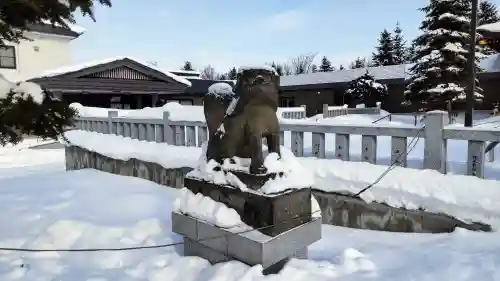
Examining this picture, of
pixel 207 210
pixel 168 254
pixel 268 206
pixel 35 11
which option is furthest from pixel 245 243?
pixel 35 11

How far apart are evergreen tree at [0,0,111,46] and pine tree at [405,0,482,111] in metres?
18.8

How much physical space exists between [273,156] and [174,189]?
11.3 feet

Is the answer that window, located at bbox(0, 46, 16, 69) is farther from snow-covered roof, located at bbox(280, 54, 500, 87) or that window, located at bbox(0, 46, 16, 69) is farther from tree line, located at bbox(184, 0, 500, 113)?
snow-covered roof, located at bbox(280, 54, 500, 87)

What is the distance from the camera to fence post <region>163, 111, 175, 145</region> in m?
7.15

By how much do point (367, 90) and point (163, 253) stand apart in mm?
24889

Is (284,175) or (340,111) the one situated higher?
(340,111)

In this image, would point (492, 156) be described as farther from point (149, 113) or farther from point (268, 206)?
point (149, 113)

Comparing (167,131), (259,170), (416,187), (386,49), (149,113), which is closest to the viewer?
(259,170)

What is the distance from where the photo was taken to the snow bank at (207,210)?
3283 mm

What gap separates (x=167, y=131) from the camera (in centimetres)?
722

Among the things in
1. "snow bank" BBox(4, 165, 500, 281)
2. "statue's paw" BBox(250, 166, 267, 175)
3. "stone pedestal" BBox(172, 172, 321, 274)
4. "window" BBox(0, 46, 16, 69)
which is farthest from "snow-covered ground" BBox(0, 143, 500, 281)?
"window" BBox(0, 46, 16, 69)

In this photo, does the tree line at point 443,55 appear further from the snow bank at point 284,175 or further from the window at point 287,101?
the snow bank at point 284,175

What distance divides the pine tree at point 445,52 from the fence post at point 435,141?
16.6 m

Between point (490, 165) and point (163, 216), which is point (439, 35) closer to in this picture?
point (490, 165)
